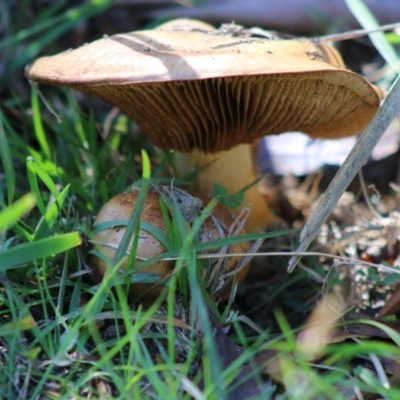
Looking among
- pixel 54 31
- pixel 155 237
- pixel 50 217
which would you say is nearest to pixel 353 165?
pixel 155 237

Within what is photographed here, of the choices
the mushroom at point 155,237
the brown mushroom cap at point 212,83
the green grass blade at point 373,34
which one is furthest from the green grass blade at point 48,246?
the green grass blade at point 373,34

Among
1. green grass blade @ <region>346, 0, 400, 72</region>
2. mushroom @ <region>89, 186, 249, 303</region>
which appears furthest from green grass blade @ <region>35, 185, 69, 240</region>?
green grass blade @ <region>346, 0, 400, 72</region>

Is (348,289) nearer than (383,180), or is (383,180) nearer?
(348,289)

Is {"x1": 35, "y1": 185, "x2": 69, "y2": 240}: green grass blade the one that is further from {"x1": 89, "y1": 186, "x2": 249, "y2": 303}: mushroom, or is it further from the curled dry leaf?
the curled dry leaf

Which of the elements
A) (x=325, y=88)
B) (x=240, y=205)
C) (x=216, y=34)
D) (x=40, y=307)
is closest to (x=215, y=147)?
(x=240, y=205)

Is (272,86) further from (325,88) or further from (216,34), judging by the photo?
(216,34)

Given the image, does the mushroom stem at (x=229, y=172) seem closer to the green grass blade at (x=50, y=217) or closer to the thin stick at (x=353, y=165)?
the thin stick at (x=353, y=165)
